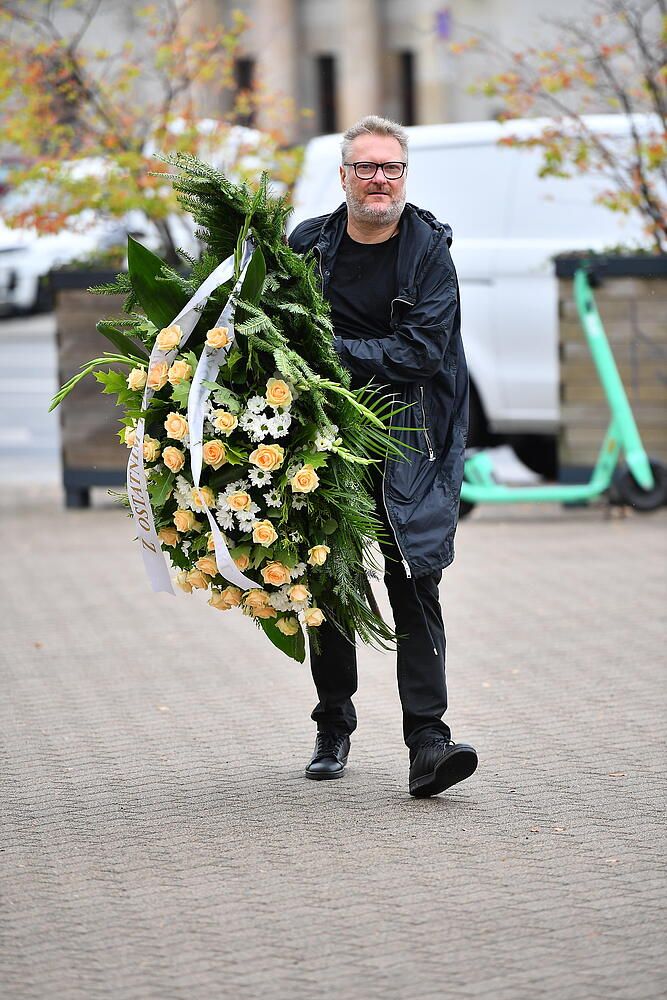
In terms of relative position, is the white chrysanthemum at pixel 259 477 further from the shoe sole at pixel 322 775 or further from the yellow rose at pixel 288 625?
the shoe sole at pixel 322 775

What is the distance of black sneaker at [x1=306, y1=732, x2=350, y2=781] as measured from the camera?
5.45 m

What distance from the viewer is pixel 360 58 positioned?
35.6m

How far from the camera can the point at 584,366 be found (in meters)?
10.7

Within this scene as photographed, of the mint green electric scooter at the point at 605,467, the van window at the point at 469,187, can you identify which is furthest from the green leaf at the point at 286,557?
the van window at the point at 469,187

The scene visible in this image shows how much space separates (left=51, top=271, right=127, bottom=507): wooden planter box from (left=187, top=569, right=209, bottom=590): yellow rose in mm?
6197

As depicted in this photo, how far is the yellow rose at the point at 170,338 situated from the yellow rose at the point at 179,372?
2.0 inches

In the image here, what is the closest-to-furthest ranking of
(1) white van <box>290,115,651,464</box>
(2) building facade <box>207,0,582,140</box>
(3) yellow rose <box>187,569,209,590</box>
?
(3) yellow rose <box>187,569,209,590</box>, (1) white van <box>290,115,651,464</box>, (2) building facade <box>207,0,582,140</box>

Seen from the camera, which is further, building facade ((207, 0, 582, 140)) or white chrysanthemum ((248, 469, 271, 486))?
building facade ((207, 0, 582, 140))

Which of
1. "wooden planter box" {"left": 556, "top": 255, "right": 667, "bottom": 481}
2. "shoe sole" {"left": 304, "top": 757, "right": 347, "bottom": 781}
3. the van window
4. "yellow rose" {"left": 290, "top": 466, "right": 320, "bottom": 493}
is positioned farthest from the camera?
the van window

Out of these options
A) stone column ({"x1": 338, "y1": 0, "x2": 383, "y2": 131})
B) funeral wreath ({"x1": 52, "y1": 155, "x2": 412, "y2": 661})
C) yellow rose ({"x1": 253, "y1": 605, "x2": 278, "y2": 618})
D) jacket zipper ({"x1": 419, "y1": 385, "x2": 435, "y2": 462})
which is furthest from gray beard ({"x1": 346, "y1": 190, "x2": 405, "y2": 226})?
Result: stone column ({"x1": 338, "y1": 0, "x2": 383, "y2": 131})

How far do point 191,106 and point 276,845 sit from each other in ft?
26.2

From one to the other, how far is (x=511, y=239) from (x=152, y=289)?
248 inches

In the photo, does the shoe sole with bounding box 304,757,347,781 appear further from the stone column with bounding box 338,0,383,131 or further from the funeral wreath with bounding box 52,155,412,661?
the stone column with bounding box 338,0,383,131

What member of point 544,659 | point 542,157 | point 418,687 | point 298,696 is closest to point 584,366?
point 542,157
